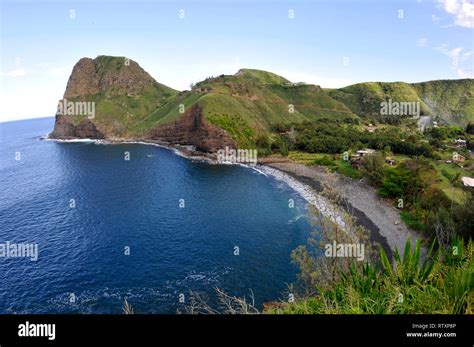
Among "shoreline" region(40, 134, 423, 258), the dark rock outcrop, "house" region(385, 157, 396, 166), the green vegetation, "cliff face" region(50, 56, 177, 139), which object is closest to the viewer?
the green vegetation

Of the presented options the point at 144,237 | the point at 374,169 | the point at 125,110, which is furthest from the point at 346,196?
the point at 125,110

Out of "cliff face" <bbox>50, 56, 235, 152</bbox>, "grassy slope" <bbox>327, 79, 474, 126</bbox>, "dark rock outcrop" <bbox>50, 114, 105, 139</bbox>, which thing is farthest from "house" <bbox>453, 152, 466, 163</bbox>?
"dark rock outcrop" <bbox>50, 114, 105, 139</bbox>

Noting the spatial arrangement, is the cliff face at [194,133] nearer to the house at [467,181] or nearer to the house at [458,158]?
the house at [458,158]

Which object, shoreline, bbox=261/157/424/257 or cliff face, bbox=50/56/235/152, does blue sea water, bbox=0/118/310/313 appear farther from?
cliff face, bbox=50/56/235/152

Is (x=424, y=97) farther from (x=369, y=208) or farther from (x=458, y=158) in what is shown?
(x=369, y=208)

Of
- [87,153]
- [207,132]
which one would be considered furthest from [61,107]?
[207,132]
